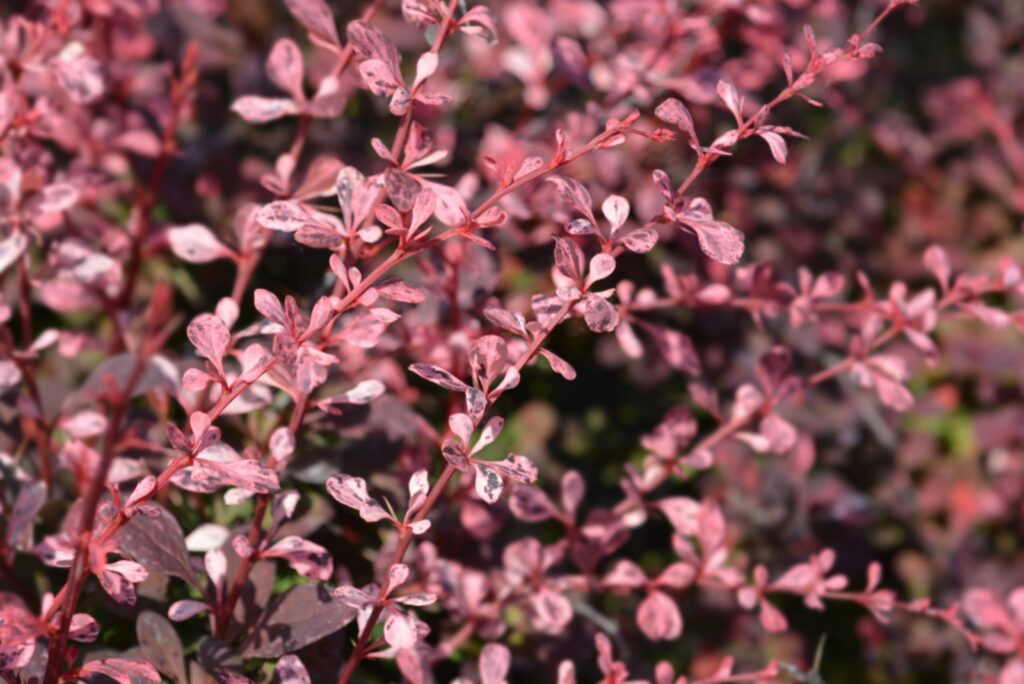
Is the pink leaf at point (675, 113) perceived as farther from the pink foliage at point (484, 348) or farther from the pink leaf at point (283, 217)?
the pink leaf at point (283, 217)

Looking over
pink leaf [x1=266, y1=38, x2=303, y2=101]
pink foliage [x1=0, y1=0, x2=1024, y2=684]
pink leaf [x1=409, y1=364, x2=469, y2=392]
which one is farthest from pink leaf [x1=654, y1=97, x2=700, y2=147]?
pink leaf [x1=266, y1=38, x2=303, y2=101]

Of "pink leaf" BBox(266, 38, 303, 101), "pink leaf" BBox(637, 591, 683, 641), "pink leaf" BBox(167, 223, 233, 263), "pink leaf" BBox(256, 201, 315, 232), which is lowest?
"pink leaf" BBox(637, 591, 683, 641)

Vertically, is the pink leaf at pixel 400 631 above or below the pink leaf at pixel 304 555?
above

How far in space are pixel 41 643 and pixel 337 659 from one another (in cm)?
28

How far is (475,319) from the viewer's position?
132 cm

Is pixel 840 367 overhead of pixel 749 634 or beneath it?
overhead

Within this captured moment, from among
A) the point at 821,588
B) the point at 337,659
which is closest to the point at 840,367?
the point at 821,588

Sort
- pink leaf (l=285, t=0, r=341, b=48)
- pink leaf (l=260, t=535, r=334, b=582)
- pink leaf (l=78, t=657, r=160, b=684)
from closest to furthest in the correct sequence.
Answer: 1. pink leaf (l=78, t=657, r=160, b=684)
2. pink leaf (l=260, t=535, r=334, b=582)
3. pink leaf (l=285, t=0, r=341, b=48)

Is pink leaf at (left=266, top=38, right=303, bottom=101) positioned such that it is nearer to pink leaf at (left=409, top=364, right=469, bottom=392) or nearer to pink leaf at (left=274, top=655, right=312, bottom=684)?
pink leaf at (left=409, top=364, right=469, bottom=392)

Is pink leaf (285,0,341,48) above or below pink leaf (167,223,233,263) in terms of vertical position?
above

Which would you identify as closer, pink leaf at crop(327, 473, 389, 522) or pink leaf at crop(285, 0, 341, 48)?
pink leaf at crop(327, 473, 389, 522)

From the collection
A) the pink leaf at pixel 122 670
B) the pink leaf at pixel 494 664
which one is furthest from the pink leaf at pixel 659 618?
the pink leaf at pixel 122 670

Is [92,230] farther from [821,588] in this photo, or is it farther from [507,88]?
[821,588]

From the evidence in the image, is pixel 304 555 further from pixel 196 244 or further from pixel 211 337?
pixel 196 244
